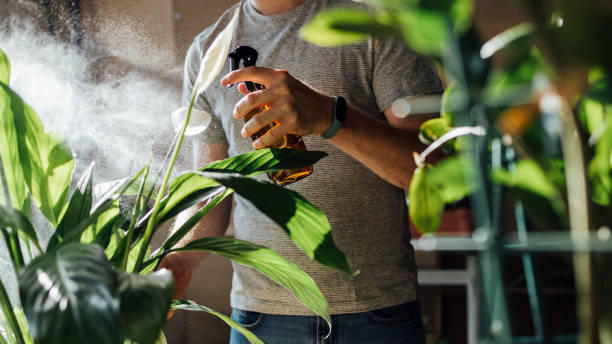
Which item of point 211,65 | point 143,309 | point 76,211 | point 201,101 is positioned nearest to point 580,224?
point 143,309

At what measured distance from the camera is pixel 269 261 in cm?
65

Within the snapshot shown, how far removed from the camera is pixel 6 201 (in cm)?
62

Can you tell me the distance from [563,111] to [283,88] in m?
0.54

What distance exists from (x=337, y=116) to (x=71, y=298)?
54cm

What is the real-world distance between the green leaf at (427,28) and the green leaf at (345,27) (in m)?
0.02

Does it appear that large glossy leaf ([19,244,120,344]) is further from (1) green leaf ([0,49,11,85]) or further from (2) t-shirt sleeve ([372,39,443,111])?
(2) t-shirt sleeve ([372,39,443,111])

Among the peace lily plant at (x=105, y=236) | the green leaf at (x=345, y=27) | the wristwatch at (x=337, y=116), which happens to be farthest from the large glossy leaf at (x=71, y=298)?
the wristwatch at (x=337, y=116)

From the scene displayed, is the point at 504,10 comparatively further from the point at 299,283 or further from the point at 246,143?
the point at 299,283

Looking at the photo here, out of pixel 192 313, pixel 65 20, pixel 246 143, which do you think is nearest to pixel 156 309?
pixel 246 143

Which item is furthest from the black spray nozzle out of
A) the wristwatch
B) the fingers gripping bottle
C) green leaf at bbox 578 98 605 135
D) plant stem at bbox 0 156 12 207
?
green leaf at bbox 578 98 605 135

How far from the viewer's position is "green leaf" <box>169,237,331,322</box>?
639mm

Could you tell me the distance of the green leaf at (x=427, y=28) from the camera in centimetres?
23

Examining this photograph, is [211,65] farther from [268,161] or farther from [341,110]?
[341,110]

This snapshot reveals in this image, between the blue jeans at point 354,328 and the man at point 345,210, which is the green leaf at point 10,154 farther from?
the blue jeans at point 354,328
